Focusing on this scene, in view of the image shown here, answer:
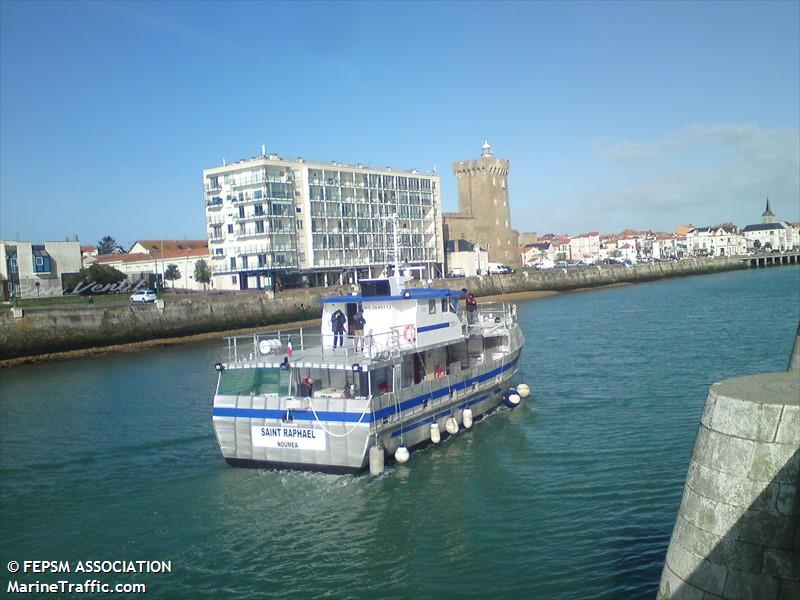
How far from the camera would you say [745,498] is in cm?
677

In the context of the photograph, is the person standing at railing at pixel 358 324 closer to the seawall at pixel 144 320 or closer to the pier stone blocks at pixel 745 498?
the pier stone blocks at pixel 745 498

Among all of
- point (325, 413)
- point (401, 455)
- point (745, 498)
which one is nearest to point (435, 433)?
point (401, 455)

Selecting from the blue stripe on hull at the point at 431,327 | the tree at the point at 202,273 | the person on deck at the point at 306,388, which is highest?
the tree at the point at 202,273

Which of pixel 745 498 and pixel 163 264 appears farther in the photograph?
pixel 163 264

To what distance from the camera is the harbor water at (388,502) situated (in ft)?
43.3

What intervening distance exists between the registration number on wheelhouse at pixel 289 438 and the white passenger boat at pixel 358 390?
3cm

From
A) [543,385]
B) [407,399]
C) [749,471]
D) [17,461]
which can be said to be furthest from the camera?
[543,385]

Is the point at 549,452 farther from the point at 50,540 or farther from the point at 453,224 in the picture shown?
the point at 453,224

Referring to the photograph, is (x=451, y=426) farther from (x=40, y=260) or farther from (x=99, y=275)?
(x=40, y=260)

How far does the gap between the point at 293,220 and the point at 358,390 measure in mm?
63173

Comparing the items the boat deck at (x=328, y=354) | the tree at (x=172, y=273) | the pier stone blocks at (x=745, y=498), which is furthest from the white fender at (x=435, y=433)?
the tree at (x=172, y=273)

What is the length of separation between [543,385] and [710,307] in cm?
3888

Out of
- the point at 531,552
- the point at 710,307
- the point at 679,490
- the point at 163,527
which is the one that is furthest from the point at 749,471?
the point at 710,307

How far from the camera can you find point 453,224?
117625mm
